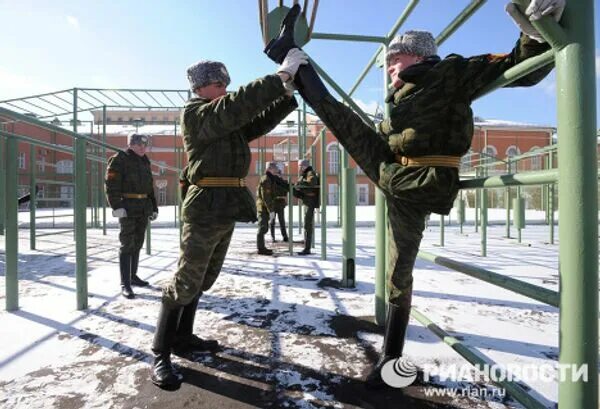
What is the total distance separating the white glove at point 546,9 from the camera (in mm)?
700

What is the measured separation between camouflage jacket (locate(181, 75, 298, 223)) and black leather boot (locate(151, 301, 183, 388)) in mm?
449

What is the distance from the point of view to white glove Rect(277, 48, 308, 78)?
125 cm

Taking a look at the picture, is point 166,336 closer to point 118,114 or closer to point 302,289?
point 302,289

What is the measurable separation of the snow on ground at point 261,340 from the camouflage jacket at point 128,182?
73cm

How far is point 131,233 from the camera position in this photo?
287 cm

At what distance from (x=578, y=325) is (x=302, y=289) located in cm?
221

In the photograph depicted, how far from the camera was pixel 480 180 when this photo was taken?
1.16 meters

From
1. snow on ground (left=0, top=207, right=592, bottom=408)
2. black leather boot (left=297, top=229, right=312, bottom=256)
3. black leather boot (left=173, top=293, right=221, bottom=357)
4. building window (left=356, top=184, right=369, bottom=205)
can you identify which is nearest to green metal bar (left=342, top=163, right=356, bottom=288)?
snow on ground (left=0, top=207, right=592, bottom=408)

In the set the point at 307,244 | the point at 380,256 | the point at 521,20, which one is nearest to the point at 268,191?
the point at 307,244

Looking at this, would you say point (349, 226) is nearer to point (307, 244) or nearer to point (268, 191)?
point (307, 244)

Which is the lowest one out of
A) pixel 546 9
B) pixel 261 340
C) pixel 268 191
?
pixel 261 340

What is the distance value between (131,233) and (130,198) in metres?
0.31

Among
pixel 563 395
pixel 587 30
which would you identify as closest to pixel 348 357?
pixel 563 395

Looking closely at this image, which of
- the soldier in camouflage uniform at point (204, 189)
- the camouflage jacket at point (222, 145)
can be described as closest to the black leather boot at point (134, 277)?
the soldier in camouflage uniform at point (204, 189)
